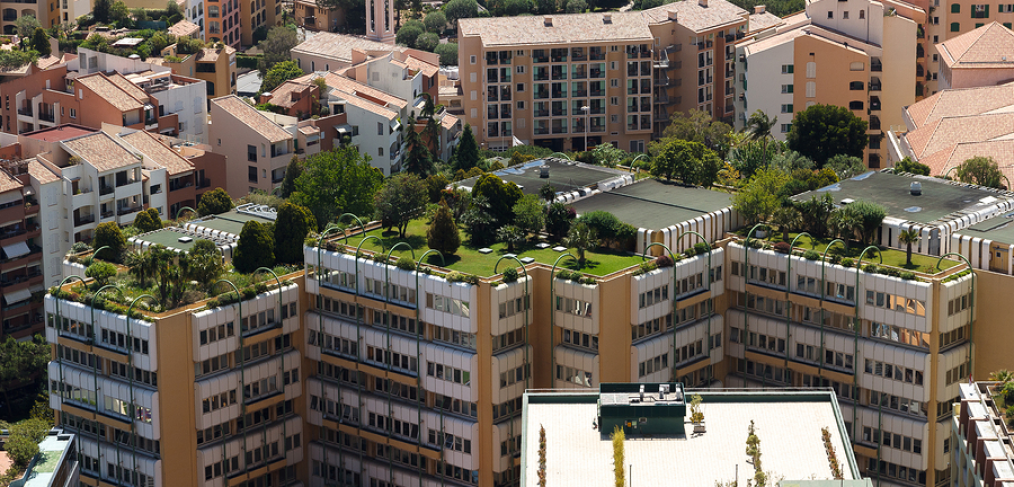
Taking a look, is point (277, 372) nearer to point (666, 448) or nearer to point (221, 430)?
point (221, 430)

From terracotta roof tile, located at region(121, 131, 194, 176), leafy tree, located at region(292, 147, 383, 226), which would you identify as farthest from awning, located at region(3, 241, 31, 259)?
leafy tree, located at region(292, 147, 383, 226)

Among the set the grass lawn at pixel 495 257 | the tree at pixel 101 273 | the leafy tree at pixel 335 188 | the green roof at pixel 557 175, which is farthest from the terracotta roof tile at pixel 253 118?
the tree at pixel 101 273

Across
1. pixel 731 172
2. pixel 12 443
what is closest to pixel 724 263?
pixel 731 172

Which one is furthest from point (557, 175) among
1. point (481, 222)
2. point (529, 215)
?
point (529, 215)

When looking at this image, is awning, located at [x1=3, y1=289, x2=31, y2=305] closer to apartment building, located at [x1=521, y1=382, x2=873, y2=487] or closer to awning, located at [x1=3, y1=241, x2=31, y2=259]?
awning, located at [x1=3, y1=241, x2=31, y2=259]

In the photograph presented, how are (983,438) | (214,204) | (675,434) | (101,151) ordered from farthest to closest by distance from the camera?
(101,151) < (214,204) < (675,434) < (983,438)

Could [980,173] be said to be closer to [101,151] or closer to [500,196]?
[500,196]
